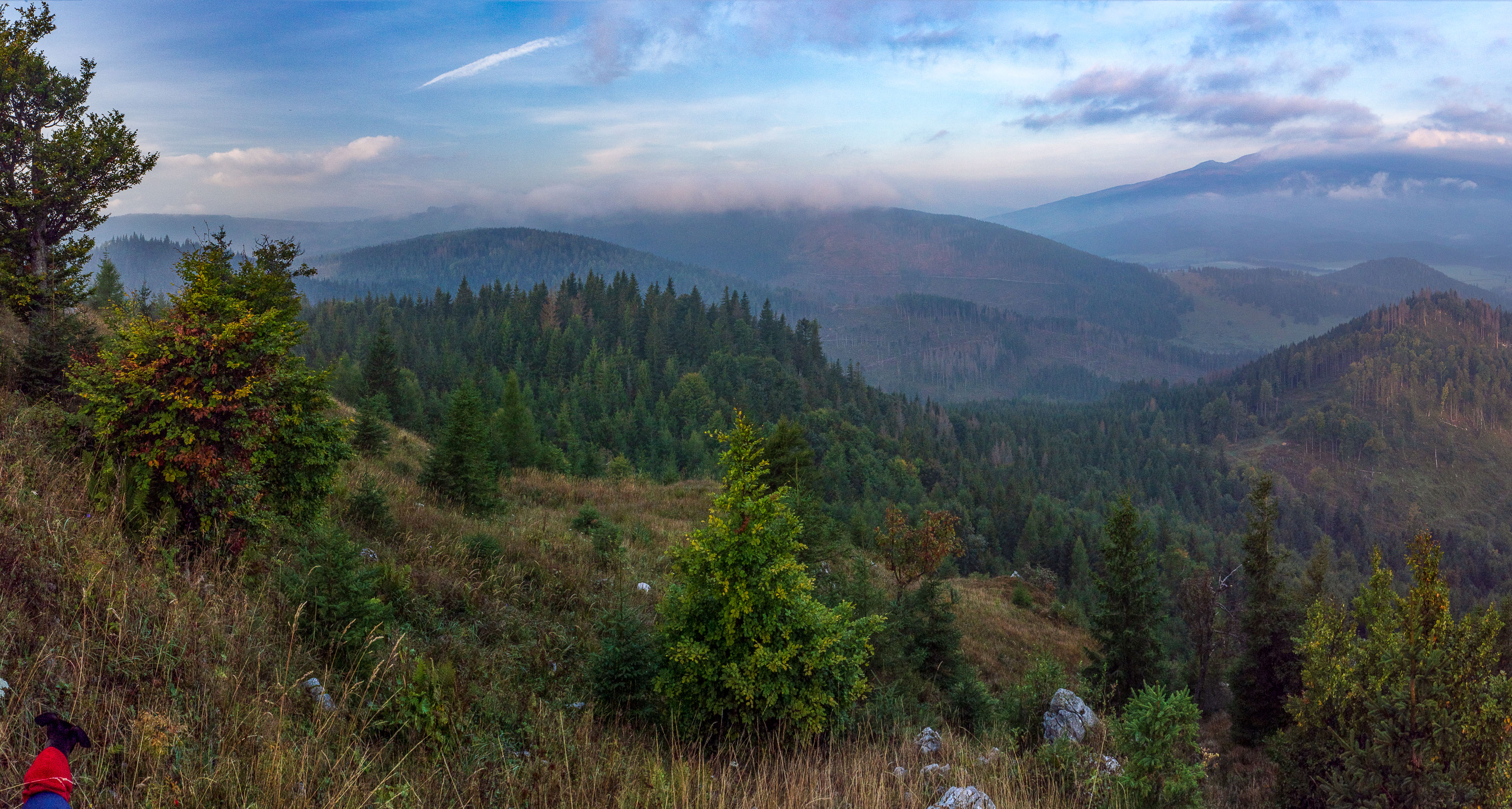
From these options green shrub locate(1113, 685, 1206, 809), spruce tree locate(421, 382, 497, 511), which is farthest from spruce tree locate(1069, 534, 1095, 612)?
green shrub locate(1113, 685, 1206, 809)

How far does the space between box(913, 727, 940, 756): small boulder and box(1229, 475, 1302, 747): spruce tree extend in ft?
84.5

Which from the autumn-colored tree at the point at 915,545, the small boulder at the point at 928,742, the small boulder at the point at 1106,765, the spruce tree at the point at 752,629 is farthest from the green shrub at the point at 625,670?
the autumn-colored tree at the point at 915,545

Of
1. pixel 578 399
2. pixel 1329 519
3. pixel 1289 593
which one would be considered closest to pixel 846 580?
pixel 1289 593

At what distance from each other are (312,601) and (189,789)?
12.6 ft

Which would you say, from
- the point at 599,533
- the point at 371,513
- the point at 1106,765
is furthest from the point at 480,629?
the point at 1106,765

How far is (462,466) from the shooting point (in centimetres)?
1934

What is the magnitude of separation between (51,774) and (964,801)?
5.50m

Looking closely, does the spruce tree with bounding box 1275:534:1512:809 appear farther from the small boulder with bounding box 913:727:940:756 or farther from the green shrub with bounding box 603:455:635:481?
the green shrub with bounding box 603:455:635:481

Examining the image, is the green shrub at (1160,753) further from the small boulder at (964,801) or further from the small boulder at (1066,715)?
the small boulder at (1066,715)

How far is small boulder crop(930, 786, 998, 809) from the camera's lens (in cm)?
525

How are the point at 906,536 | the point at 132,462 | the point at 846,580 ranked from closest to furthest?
the point at 132,462 < the point at 846,580 < the point at 906,536

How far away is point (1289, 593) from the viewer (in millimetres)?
28031

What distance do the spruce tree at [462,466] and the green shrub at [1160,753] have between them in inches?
669

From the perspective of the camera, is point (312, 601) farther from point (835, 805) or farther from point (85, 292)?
point (85, 292)
